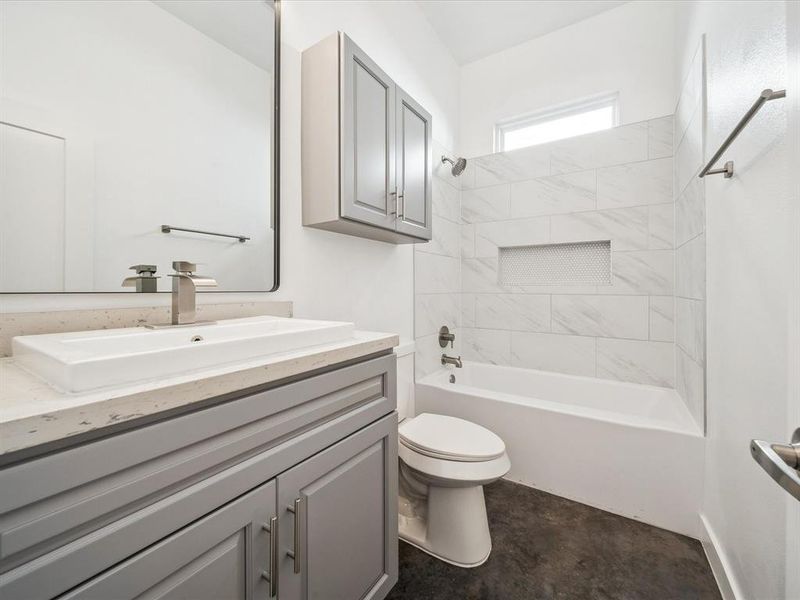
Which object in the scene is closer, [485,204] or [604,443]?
[604,443]

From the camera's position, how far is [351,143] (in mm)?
1350

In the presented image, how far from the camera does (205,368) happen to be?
2.28 ft

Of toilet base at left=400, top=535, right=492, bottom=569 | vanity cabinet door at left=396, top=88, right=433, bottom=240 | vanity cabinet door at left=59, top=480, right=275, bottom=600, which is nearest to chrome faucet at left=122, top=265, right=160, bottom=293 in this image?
vanity cabinet door at left=59, top=480, right=275, bottom=600

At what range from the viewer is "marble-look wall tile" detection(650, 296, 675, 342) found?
214cm

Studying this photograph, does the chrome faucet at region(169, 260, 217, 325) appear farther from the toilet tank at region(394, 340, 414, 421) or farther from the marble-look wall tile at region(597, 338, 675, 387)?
the marble-look wall tile at region(597, 338, 675, 387)

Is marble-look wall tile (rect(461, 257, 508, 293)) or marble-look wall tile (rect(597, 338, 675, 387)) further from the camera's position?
marble-look wall tile (rect(461, 257, 508, 293))

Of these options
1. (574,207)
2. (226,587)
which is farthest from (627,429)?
(226,587)

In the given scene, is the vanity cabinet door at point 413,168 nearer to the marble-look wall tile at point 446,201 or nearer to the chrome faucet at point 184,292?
the marble-look wall tile at point 446,201

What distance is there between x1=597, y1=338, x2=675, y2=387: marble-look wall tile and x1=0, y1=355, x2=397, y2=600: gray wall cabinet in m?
1.86

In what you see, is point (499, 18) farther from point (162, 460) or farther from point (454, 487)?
point (162, 460)

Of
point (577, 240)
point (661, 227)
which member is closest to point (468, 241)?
point (577, 240)

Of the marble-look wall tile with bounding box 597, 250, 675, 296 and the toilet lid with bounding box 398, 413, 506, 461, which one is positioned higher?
the marble-look wall tile with bounding box 597, 250, 675, 296

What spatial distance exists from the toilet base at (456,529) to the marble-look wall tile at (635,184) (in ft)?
6.51

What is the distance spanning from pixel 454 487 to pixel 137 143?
1.62 m
